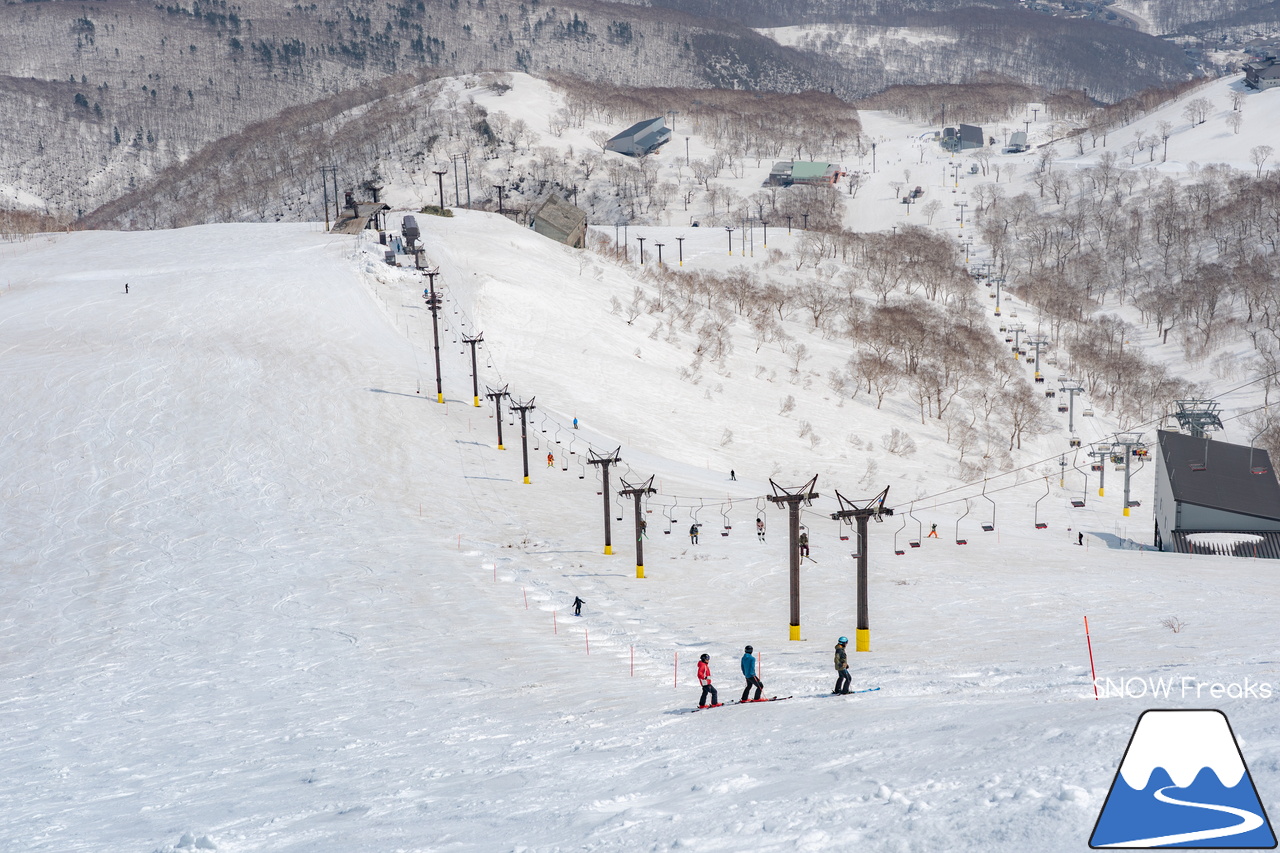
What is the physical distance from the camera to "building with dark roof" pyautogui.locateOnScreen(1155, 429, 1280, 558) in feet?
162

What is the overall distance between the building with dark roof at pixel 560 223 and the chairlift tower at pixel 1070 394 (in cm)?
4784

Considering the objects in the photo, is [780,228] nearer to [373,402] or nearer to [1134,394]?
[1134,394]

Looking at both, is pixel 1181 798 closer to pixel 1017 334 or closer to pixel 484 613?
pixel 484 613

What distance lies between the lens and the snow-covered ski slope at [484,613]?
16.7m

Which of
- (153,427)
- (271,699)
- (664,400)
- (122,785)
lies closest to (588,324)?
(664,400)

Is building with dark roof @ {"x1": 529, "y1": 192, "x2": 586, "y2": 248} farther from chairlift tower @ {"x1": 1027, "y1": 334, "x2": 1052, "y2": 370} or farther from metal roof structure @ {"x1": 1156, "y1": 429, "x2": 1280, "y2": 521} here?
metal roof structure @ {"x1": 1156, "y1": 429, "x2": 1280, "y2": 521}

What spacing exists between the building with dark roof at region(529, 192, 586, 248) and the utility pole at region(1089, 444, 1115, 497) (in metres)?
55.3

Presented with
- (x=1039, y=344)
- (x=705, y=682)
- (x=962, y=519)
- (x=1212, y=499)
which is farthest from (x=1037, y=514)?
(x=1039, y=344)

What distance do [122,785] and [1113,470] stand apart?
220 ft

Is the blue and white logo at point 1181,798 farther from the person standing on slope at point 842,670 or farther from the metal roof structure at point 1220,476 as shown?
the metal roof structure at point 1220,476

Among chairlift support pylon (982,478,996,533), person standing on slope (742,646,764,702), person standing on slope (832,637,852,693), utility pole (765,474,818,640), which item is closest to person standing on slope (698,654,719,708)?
person standing on slope (742,646,764,702)

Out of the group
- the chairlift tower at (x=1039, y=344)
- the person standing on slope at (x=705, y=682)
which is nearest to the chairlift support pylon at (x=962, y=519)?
the person standing on slope at (x=705, y=682)

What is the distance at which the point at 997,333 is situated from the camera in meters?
113

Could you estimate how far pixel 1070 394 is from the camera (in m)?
91.3
